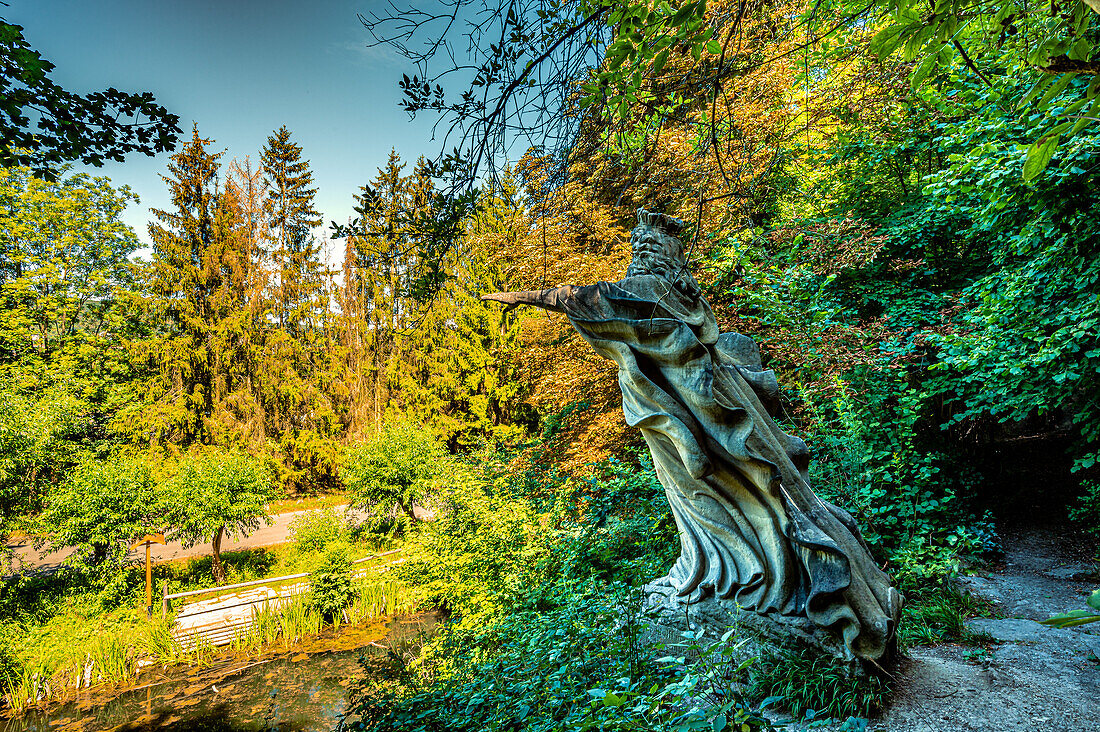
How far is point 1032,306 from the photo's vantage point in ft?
14.4

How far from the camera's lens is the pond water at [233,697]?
6293 mm

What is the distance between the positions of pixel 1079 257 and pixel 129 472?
1250cm

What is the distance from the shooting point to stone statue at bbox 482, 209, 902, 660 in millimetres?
2664

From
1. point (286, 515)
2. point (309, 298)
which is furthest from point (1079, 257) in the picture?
point (309, 298)

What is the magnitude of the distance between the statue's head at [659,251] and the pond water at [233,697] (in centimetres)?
479

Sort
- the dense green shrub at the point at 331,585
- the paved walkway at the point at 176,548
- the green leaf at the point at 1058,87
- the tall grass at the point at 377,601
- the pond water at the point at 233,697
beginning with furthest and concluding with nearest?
the paved walkway at the point at 176,548 < the tall grass at the point at 377,601 < the dense green shrub at the point at 331,585 < the pond water at the point at 233,697 < the green leaf at the point at 1058,87

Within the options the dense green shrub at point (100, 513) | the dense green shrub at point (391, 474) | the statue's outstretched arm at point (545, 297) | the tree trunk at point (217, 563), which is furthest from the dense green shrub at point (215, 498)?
the statue's outstretched arm at point (545, 297)

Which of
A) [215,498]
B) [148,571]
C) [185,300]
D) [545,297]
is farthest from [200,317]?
[545,297]

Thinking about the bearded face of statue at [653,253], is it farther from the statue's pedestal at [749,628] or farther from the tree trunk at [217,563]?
the tree trunk at [217,563]

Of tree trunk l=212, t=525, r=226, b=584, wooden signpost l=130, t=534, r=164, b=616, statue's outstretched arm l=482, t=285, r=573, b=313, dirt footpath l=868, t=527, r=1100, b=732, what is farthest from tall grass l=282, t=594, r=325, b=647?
dirt footpath l=868, t=527, r=1100, b=732

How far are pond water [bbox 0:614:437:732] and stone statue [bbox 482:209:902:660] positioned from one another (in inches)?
166

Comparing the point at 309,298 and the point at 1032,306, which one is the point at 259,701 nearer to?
the point at 1032,306

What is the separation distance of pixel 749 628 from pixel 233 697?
711 cm

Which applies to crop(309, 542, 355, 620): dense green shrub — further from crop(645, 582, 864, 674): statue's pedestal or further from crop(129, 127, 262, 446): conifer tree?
crop(129, 127, 262, 446): conifer tree
